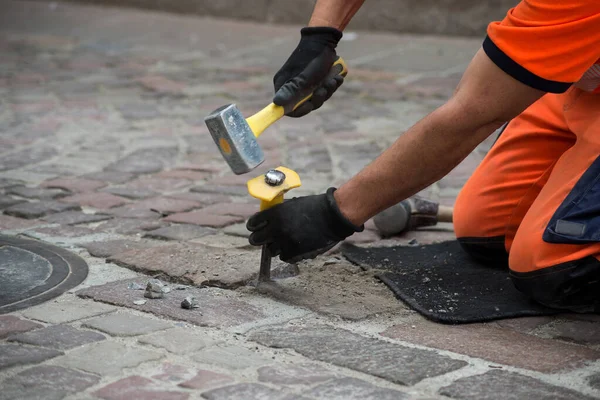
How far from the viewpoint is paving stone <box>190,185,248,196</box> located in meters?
3.69

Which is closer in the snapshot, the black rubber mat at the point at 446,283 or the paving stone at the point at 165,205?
the black rubber mat at the point at 446,283

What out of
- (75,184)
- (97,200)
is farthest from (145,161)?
(97,200)

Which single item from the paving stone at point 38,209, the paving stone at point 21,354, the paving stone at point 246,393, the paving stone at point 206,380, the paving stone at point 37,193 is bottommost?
the paving stone at point 246,393

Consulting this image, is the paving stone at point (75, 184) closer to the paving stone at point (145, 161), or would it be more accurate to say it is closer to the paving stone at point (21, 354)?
the paving stone at point (145, 161)

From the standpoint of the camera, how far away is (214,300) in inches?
100

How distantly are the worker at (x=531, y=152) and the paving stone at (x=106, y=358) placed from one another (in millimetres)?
532

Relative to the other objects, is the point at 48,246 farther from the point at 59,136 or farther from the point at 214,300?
the point at 59,136

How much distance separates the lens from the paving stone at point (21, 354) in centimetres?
208

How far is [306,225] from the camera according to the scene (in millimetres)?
2480

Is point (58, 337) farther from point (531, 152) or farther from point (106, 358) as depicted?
point (531, 152)

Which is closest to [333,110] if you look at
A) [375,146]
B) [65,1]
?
[375,146]

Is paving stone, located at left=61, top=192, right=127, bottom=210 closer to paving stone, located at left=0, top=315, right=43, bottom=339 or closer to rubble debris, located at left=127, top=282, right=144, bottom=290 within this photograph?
rubble debris, located at left=127, top=282, right=144, bottom=290

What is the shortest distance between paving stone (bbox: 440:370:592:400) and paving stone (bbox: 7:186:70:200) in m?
2.04

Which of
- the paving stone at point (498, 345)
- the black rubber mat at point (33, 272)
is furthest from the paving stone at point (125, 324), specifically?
the paving stone at point (498, 345)
